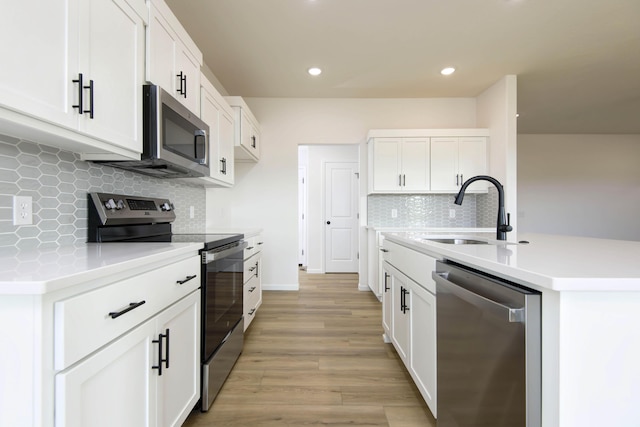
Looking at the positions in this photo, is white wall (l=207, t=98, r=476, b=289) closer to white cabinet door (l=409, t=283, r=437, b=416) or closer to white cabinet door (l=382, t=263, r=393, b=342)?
white cabinet door (l=382, t=263, r=393, b=342)

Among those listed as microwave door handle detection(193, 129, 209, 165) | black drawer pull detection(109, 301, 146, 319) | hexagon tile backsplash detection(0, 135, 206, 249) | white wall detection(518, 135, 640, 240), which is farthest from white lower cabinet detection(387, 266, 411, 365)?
white wall detection(518, 135, 640, 240)

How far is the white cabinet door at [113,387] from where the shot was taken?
746mm

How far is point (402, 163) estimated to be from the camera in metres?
3.88

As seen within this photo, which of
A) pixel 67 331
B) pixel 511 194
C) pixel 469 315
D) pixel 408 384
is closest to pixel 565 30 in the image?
pixel 511 194

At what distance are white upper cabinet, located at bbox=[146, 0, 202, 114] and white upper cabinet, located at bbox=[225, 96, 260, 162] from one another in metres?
0.95

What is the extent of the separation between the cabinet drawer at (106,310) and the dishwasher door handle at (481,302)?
1094 millimetres

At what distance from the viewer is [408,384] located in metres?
1.90

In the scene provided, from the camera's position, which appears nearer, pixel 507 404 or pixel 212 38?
pixel 507 404

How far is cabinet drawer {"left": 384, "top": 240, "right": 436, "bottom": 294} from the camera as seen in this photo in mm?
1482

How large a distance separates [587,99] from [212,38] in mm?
4880

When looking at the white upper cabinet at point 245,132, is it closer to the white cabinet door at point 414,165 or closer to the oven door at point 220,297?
the oven door at point 220,297

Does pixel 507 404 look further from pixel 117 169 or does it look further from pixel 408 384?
pixel 117 169

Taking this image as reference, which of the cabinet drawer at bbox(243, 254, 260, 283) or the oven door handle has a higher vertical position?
the oven door handle

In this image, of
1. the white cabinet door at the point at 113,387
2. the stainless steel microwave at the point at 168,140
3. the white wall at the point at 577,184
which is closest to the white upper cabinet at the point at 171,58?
the stainless steel microwave at the point at 168,140
